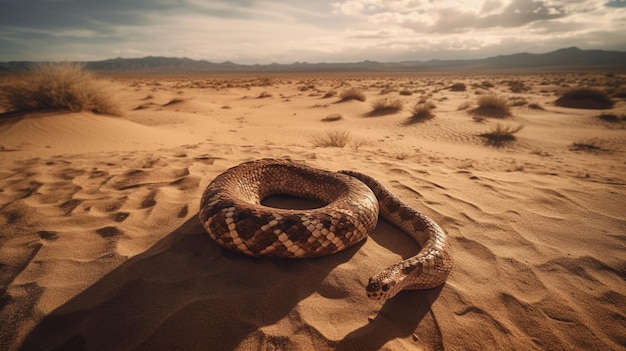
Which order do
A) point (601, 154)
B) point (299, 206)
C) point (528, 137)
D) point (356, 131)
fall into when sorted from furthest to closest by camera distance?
point (356, 131) → point (528, 137) → point (601, 154) → point (299, 206)

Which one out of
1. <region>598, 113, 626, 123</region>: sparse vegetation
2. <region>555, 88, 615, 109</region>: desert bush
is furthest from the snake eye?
<region>555, 88, 615, 109</region>: desert bush

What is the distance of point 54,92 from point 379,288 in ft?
38.4

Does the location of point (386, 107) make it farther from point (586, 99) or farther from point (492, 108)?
point (586, 99)

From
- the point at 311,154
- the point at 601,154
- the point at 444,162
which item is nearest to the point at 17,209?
the point at 311,154

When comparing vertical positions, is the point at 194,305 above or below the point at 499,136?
above

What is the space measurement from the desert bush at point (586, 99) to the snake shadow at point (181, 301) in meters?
21.9

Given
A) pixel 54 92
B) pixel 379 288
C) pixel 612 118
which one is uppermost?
pixel 54 92

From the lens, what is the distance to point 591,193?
463 cm

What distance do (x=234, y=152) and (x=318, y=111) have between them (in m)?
9.63

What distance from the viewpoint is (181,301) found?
2.35 m

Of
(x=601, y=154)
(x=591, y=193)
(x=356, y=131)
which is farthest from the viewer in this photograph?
(x=356, y=131)

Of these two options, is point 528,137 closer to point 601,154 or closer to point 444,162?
point 601,154

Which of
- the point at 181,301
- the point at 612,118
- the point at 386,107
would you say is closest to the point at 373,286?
the point at 181,301

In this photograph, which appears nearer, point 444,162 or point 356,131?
point 444,162
